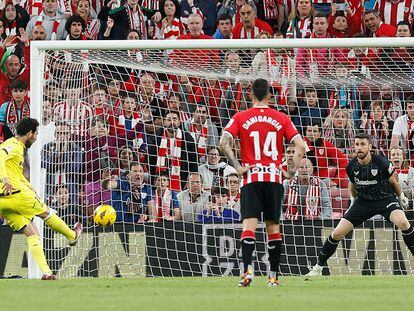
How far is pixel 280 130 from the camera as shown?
11.9 meters

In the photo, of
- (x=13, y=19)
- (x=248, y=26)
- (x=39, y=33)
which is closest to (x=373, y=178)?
(x=248, y=26)

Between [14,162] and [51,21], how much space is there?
702 cm

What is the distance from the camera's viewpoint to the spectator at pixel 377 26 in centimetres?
1889

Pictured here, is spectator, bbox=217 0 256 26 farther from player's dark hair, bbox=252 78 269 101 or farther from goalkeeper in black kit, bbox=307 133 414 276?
player's dark hair, bbox=252 78 269 101

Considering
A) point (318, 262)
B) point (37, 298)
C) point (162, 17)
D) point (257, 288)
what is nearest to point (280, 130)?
point (257, 288)

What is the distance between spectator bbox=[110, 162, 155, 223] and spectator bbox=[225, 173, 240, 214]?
1.19 m

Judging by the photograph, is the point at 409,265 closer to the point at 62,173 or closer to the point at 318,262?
the point at 318,262

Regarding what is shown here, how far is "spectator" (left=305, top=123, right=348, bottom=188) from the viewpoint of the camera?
17156mm

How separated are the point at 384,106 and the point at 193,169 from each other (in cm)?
314

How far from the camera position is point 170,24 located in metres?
20.4

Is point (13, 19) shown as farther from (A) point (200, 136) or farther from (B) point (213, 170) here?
(B) point (213, 170)

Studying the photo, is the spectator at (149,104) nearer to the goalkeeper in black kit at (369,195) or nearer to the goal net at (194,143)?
the goal net at (194,143)

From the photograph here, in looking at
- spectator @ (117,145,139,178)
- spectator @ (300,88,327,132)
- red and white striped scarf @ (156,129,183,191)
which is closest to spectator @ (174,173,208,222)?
red and white striped scarf @ (156,129,183,191)

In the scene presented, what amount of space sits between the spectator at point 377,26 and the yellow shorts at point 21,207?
288 inches
